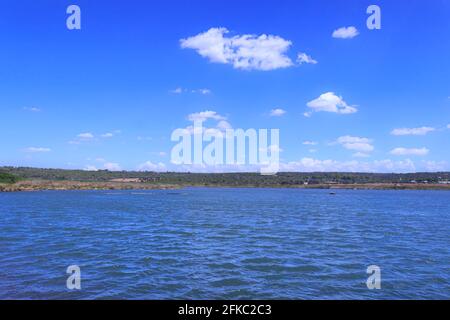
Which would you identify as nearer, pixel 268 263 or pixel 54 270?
pixel 54 270

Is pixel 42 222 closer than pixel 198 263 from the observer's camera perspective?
No

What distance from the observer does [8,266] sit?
2589 centimetres

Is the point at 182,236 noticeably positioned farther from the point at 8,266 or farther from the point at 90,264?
the point at 8,266

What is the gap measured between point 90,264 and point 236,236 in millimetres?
18440

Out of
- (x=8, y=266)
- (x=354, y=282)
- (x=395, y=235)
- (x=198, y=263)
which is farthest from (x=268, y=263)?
(x=395, y=235)

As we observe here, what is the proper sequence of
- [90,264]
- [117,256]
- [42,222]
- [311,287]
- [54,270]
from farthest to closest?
1. [42,222]
2. [117,256]
3. [90,264]
4. [54,270]
5. [311,287]

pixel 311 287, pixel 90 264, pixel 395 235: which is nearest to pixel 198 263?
Result: pixel 90 264
